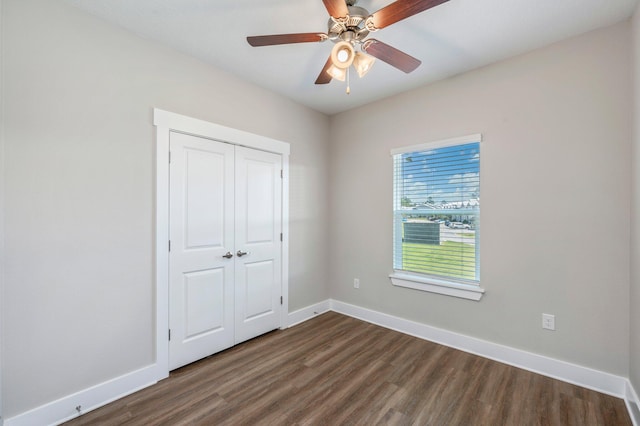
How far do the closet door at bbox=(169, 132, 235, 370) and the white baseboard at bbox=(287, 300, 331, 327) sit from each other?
2.65 ft

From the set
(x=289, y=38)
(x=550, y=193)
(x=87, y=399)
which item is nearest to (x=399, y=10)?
(x=289, y=38)

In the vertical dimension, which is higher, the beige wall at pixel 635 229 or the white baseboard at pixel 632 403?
the beige wall at pixel 635 229

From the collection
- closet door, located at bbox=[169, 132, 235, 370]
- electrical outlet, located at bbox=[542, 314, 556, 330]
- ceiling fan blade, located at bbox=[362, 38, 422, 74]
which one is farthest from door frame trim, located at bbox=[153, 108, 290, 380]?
electrical outlet, located at bbox=[542, 314, 556, 330]

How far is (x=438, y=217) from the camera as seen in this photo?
2.98 metres

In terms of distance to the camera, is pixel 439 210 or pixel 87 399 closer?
pixel 87 399

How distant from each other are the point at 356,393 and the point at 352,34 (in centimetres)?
251

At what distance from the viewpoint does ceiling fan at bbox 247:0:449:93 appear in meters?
1.50

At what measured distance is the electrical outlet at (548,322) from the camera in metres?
2.30

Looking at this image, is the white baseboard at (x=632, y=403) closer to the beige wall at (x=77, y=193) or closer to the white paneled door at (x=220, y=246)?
the white paneled door at (x=220, y=246)

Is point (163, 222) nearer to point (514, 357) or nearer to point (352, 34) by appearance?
point (352, 34)

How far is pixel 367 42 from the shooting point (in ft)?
5.75

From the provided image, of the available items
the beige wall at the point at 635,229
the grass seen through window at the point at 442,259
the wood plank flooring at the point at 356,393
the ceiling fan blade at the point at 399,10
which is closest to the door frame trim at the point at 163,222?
the wood plank flooring at the point at 356,393

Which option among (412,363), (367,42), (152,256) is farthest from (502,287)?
(152,256)

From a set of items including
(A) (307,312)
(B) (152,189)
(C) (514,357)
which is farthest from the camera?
(A) (307,312)
